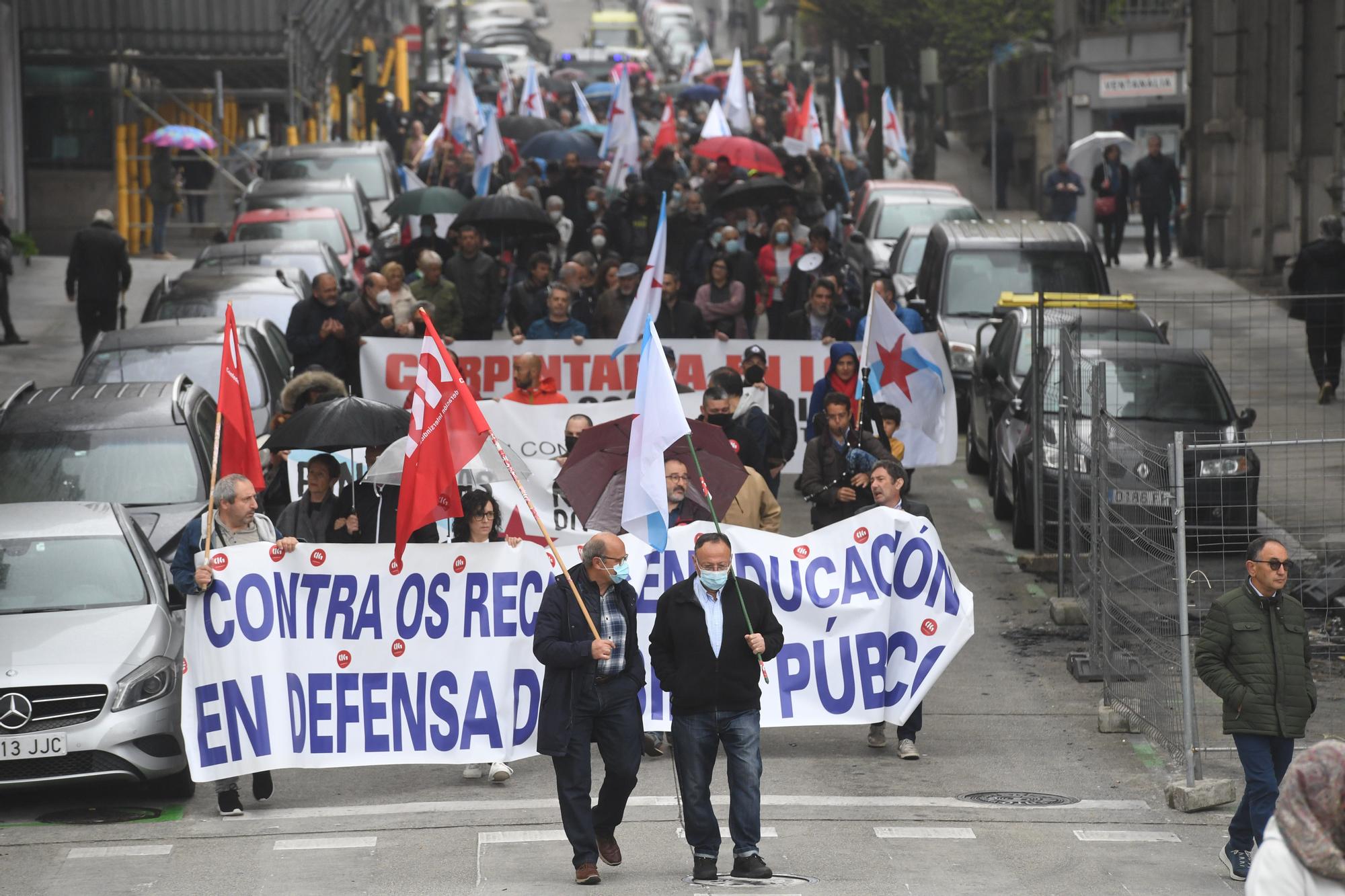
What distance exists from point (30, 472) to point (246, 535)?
3758mm

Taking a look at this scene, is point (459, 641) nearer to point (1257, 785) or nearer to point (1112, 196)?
point (1257, 785)

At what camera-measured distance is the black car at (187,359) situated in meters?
17.4

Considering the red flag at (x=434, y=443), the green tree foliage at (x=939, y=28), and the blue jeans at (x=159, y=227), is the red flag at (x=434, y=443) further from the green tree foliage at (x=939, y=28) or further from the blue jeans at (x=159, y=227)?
the green tree foliage at (x=939, y=28)

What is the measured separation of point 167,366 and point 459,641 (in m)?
7.57

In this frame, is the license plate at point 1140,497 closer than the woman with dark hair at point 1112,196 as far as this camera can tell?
Yes

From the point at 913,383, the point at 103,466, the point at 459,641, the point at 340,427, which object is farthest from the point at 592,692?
the point at 913,383

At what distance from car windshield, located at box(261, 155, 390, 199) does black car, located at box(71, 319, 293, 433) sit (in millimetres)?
14179

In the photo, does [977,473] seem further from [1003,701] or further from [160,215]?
[160,215]

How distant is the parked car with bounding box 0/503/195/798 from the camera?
1047 cm

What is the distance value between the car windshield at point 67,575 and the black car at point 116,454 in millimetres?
1752

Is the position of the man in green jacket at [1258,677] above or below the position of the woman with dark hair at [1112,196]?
below

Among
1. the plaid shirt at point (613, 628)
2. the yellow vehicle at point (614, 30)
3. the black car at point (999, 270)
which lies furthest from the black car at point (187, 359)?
the yellow vehicle at point (614, 30)

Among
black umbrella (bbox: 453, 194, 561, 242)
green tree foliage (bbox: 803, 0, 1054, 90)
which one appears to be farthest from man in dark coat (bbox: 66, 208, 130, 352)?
green tree foliage (bbox: 803, 0, 1054, 90)

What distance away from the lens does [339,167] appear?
3316 centimetres
